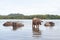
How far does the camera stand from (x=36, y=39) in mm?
28391

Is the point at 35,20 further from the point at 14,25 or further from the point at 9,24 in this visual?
the point at 9,24

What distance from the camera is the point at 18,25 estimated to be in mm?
69188

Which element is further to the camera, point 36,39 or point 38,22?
point 38,22

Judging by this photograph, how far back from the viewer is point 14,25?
68000 mm

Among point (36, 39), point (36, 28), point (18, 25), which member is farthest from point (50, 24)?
point (36, 39)

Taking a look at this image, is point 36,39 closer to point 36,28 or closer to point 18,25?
point 36,28

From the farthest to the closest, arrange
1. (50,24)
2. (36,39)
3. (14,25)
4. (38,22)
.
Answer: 1. (50,24)
2. (14,25)
3. (38,22)
4. (36,39)

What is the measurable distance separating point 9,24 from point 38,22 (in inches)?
1373

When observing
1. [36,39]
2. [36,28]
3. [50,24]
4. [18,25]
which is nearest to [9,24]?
[18,25]

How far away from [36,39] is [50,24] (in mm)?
46513

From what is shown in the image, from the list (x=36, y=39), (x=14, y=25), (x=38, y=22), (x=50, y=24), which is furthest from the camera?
(x=50, y=24)

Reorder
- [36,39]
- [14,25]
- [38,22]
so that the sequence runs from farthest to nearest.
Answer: [14,25]
[38,22]
[36,39]

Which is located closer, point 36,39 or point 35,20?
point 36,39

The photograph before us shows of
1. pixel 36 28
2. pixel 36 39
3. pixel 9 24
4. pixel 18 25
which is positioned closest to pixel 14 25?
pixel 18 25
